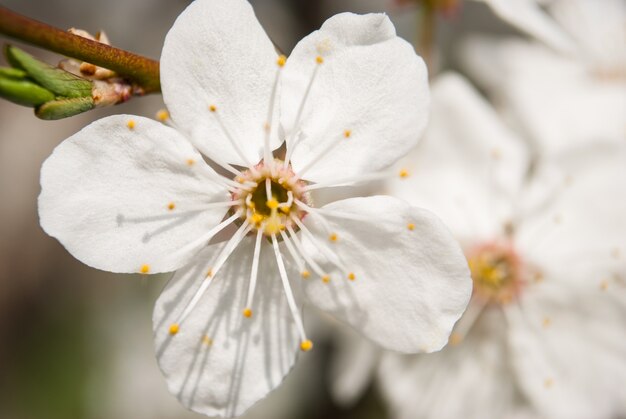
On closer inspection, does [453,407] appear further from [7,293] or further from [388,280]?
[7,293]

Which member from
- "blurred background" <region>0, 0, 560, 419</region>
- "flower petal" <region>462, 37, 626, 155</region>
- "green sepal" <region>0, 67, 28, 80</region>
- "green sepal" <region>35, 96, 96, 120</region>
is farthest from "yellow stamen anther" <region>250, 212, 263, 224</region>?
"blurred background" <region>0, 0, 560, 419</region>

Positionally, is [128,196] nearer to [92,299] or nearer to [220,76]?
[220,76]

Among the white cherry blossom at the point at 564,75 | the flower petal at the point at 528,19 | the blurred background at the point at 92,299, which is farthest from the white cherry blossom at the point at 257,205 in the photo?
the blurred background at the point at 92,299

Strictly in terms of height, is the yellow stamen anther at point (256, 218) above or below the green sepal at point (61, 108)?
below

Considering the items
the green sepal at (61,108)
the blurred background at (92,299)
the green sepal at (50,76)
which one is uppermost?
A: the green sepal at (50,76)

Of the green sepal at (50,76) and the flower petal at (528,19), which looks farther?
the flower petal at (528,19)

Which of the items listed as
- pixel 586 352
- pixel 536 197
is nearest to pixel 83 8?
pixel 536 197

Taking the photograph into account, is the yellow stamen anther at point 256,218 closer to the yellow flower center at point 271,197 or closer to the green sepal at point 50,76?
the yellow flower center at point 271,197

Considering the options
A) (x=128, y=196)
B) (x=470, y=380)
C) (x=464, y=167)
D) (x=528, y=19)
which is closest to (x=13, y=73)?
(x=128, y=196)
